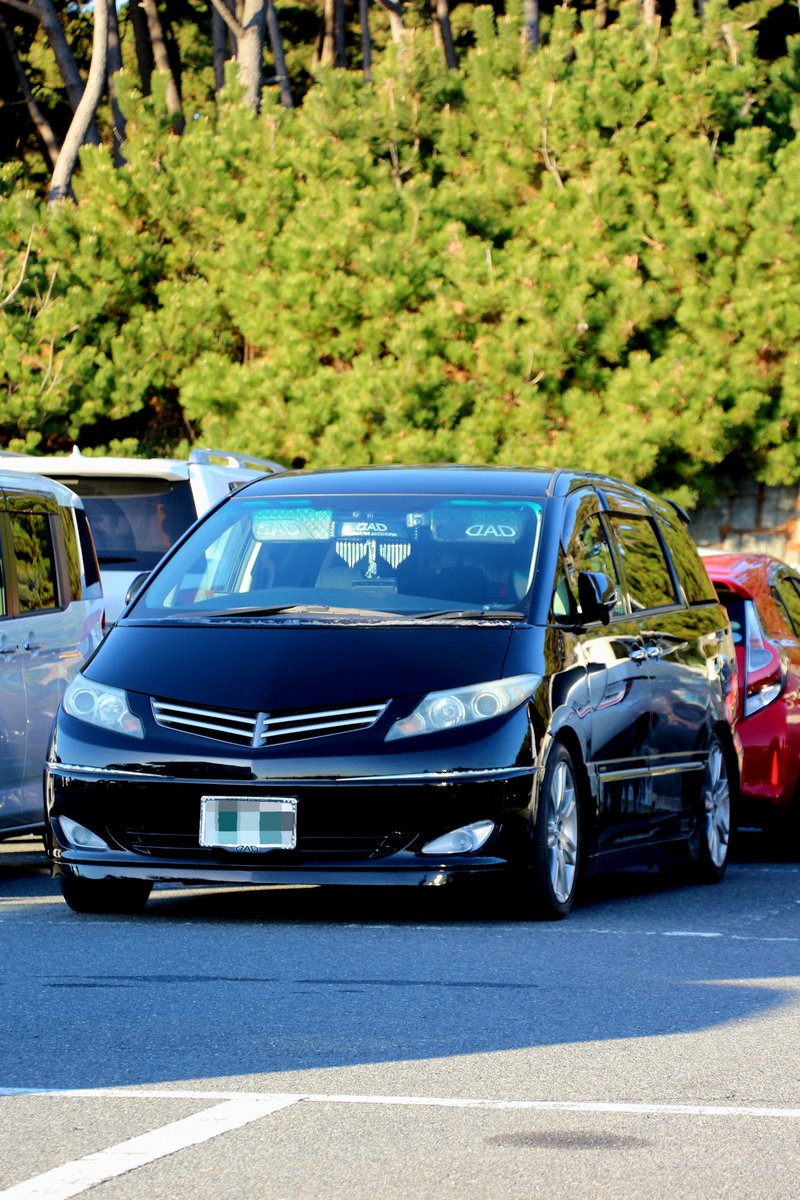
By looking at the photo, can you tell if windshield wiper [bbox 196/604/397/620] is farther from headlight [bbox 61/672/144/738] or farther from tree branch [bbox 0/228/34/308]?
tree branch [bbox 0/228/34/308]

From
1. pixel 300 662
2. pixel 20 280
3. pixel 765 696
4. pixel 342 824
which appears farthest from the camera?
pixel 20 280

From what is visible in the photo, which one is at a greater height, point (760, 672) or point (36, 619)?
point (36, 619)

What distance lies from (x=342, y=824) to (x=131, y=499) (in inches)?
208

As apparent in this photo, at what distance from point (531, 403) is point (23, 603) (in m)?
14.8

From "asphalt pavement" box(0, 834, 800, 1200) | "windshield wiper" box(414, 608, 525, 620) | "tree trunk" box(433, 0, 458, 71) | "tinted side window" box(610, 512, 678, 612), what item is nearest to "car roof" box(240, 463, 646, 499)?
"tinted side window" box(610, 512, 678, 612)

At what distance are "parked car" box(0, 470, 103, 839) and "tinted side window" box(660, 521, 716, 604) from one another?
119 inches

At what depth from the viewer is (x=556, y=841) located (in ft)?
28.0

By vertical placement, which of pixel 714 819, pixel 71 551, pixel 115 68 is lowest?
pixel 714 819

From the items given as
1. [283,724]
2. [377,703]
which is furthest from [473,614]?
[283,724]

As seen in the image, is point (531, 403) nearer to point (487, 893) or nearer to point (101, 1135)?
point (487, 893)

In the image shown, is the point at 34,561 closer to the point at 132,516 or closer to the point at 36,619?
the point at 36,619

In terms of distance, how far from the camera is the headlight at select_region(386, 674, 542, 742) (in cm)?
818

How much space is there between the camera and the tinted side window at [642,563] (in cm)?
1021

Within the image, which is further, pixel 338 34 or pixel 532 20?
pixel 338 34
